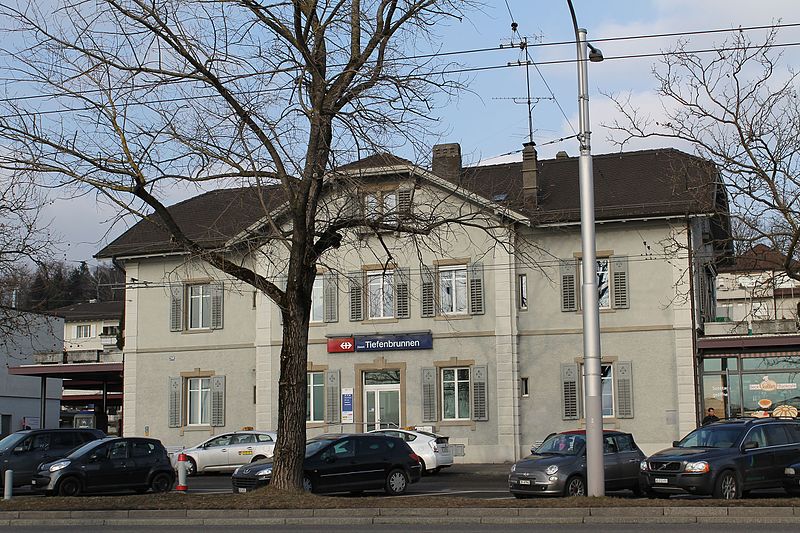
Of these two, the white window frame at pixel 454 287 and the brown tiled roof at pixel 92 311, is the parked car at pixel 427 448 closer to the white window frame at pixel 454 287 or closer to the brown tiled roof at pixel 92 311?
the white window frame at pixel 454 287

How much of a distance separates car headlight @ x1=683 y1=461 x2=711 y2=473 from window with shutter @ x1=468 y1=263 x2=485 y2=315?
689 inches

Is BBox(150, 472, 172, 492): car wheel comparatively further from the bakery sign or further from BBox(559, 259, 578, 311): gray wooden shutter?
BBox(559, 259, 578, 311): gray wooden shutter

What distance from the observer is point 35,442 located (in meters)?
29.3

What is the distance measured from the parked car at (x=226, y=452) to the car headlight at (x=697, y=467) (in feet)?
54.6

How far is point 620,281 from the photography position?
121 feet

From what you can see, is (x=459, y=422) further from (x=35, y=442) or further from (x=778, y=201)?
(x=778, y=201)

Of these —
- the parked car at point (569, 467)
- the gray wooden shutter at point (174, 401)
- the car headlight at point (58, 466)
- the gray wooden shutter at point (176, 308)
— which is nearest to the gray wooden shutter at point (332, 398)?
the gray wooden shutter at point (174, 401)

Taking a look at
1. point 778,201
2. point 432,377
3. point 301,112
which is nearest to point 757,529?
point 778,201

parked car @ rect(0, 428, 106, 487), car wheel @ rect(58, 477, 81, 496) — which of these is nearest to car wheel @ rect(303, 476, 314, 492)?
car wheel @ rect(58, 477, 81, 496)

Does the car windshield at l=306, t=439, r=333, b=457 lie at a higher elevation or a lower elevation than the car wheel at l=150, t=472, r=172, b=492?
higher

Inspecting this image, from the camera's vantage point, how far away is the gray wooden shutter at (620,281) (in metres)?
36.7

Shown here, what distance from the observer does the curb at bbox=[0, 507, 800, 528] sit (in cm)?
1688

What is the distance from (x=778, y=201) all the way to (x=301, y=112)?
988 cm

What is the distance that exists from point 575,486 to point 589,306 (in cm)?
502
